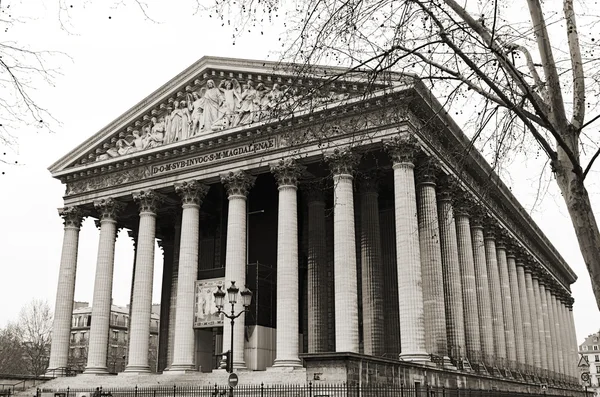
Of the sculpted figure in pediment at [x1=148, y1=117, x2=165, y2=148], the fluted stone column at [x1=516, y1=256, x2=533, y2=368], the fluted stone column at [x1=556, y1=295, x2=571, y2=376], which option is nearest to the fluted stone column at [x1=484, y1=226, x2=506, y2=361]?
the fluted stone column at [x1=516, y1=256, x2=533, y2=368]

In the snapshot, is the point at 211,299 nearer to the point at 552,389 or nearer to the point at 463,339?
the point at 463,339

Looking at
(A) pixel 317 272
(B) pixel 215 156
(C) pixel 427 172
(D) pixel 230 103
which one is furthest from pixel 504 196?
(B) pixel 215 156

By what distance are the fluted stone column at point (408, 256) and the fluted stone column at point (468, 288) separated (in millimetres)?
5799

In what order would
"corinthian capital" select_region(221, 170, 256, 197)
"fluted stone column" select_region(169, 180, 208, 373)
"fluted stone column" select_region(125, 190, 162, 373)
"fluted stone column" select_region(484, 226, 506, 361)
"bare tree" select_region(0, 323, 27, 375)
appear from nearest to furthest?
"fluted stone column" select_region(169, 180, 208, 373) → "corinthian capital" select_region(221, 170, 256, 197) → "fluted stone column" select_region(125, 190, 162, 373) → "fluted stone column" select_region(484, 226, 506, 361) → "bare tree" select_region(0, 323, 27, 375)

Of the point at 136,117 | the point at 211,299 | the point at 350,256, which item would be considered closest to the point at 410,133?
the point at 350,256

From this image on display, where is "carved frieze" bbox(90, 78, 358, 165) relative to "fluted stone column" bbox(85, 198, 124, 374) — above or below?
above

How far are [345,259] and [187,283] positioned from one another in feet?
30.7

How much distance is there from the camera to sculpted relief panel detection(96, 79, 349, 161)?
115 feet

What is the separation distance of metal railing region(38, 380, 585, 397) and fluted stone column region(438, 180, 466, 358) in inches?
119

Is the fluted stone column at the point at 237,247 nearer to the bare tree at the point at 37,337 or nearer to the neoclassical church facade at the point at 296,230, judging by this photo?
the neoclassical church facade at the point at 296,230

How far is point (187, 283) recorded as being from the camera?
3450 cm

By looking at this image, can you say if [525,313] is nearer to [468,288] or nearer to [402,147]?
[468,288]

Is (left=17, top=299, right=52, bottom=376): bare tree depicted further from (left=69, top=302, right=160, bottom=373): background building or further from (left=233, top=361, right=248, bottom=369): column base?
(left=233, top=361, right=248, bottom=369): column base

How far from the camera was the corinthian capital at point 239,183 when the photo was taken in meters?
34.3
